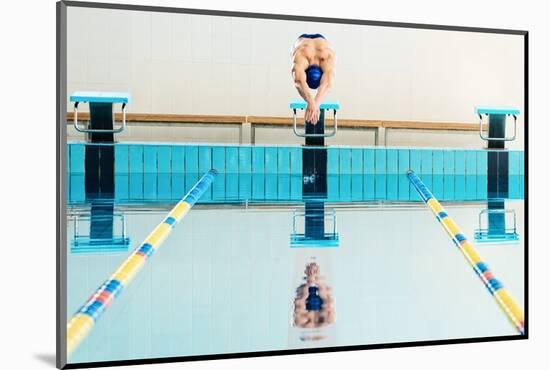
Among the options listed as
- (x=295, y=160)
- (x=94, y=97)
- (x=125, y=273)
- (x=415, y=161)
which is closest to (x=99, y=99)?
(x=94, y=97)

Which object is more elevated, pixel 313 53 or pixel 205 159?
pixel 313 53

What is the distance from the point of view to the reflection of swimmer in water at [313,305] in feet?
11.5

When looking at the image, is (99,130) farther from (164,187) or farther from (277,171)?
(164,187)

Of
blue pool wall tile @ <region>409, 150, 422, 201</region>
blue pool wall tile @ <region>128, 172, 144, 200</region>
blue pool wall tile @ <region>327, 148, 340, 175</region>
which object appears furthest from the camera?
blue pool wall tile @ <region>128, 172, 144, 200</region>

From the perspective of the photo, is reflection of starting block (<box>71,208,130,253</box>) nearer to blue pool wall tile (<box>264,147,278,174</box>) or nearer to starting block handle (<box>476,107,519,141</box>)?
blue pool wall tile (<box>264,147,278,174</box>)

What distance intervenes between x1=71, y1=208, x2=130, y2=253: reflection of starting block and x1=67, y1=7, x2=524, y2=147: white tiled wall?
2.37ft

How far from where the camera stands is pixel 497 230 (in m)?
4.84

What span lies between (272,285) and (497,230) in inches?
67.3

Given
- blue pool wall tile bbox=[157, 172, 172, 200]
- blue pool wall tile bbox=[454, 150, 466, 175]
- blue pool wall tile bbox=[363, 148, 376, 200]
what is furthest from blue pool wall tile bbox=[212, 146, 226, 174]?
blue pool wall tile bbox=[454, 150, 466, 175]

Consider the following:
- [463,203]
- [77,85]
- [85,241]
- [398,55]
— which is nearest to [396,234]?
[463,203]

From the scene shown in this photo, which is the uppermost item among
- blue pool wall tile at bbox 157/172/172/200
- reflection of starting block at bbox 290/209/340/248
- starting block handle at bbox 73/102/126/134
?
starting block handle at bbox 73/102/126/134

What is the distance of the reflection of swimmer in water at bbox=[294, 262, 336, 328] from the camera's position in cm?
352

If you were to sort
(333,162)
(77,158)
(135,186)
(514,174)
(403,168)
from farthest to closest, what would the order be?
(135,186), (333,162), (403,168), (514,174), (77,158)

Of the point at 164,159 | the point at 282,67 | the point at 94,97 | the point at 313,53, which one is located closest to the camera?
the point at 94,97
